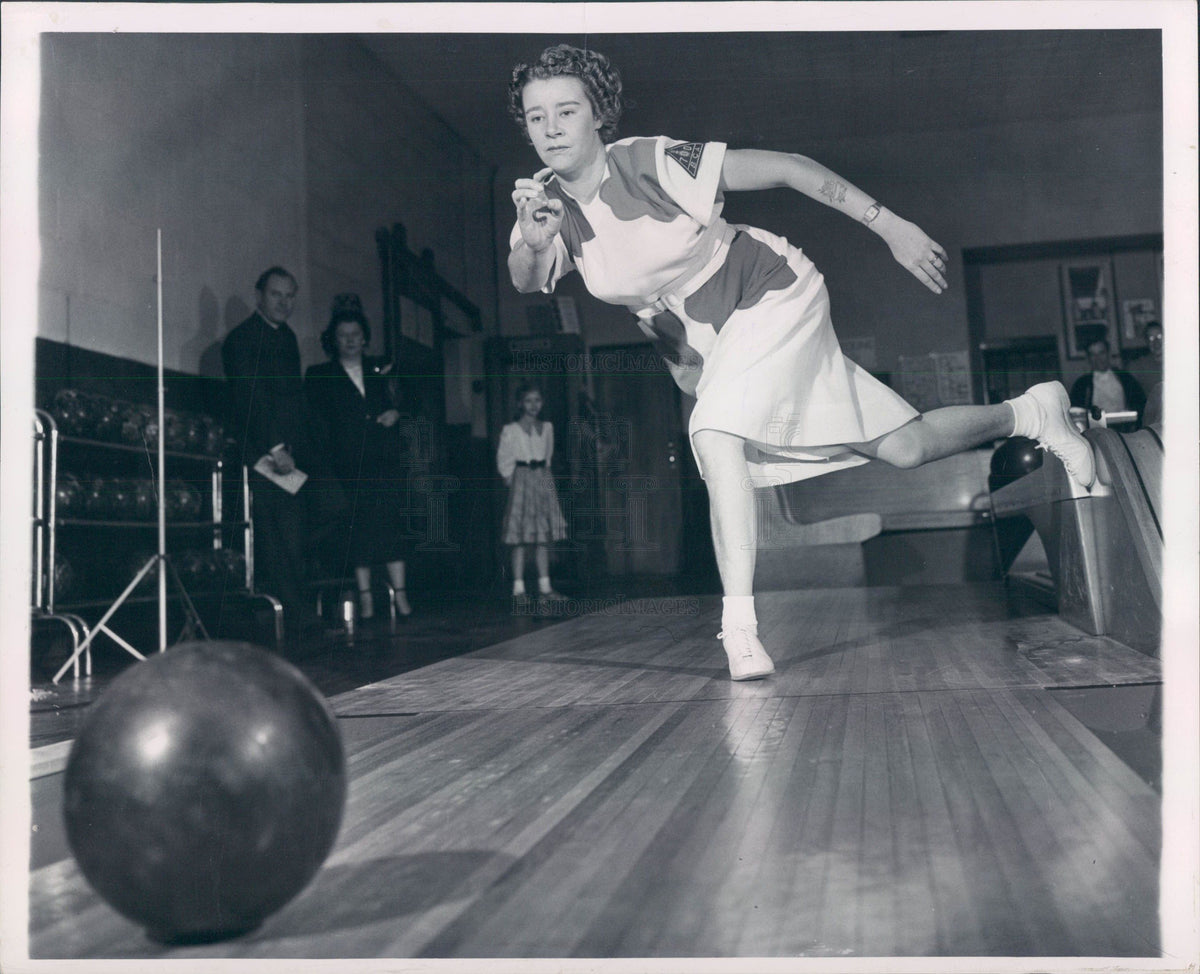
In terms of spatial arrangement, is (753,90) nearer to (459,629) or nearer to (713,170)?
(713,170)

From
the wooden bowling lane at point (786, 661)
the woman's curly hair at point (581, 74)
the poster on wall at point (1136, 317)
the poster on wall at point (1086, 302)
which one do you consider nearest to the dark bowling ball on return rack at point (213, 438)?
the wooden bowling lane at point (786, 661)

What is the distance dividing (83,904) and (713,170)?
191 cm

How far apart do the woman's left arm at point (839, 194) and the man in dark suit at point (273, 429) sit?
2.28 meters

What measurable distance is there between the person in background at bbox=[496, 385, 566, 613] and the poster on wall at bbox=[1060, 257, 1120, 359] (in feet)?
10.3

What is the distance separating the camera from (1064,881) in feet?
3.12

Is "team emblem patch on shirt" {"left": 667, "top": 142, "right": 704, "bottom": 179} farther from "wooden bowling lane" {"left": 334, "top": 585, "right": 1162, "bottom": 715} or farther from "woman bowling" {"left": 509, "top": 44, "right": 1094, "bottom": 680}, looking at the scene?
"wooden bowling lane" {"left": 334, "top": 585, "right": 1162, "bottom": 715}

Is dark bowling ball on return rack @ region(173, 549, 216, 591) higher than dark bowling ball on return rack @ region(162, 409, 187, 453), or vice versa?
dark bowling ball on return rack @ region(162, 409, 187, 453)

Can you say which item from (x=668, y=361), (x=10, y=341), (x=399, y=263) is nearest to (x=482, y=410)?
(x=399, y=263)

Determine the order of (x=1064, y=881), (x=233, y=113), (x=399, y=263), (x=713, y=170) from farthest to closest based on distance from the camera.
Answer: (x=399, y=263), (x=233, y=113), (x=713, y=170), (x=1064, y=881)

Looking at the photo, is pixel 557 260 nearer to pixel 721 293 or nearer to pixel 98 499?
pixel 721 293

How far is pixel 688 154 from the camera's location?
2.40 m

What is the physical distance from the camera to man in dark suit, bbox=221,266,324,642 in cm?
404

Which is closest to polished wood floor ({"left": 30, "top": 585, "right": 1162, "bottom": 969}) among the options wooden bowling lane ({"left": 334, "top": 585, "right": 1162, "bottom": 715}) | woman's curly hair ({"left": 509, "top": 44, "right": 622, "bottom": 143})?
wooden bowling lane ({"left": 334, "top": 585, "right": 1162, "bottom": 715})

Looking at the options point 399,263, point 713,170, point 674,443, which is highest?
point 399,263
